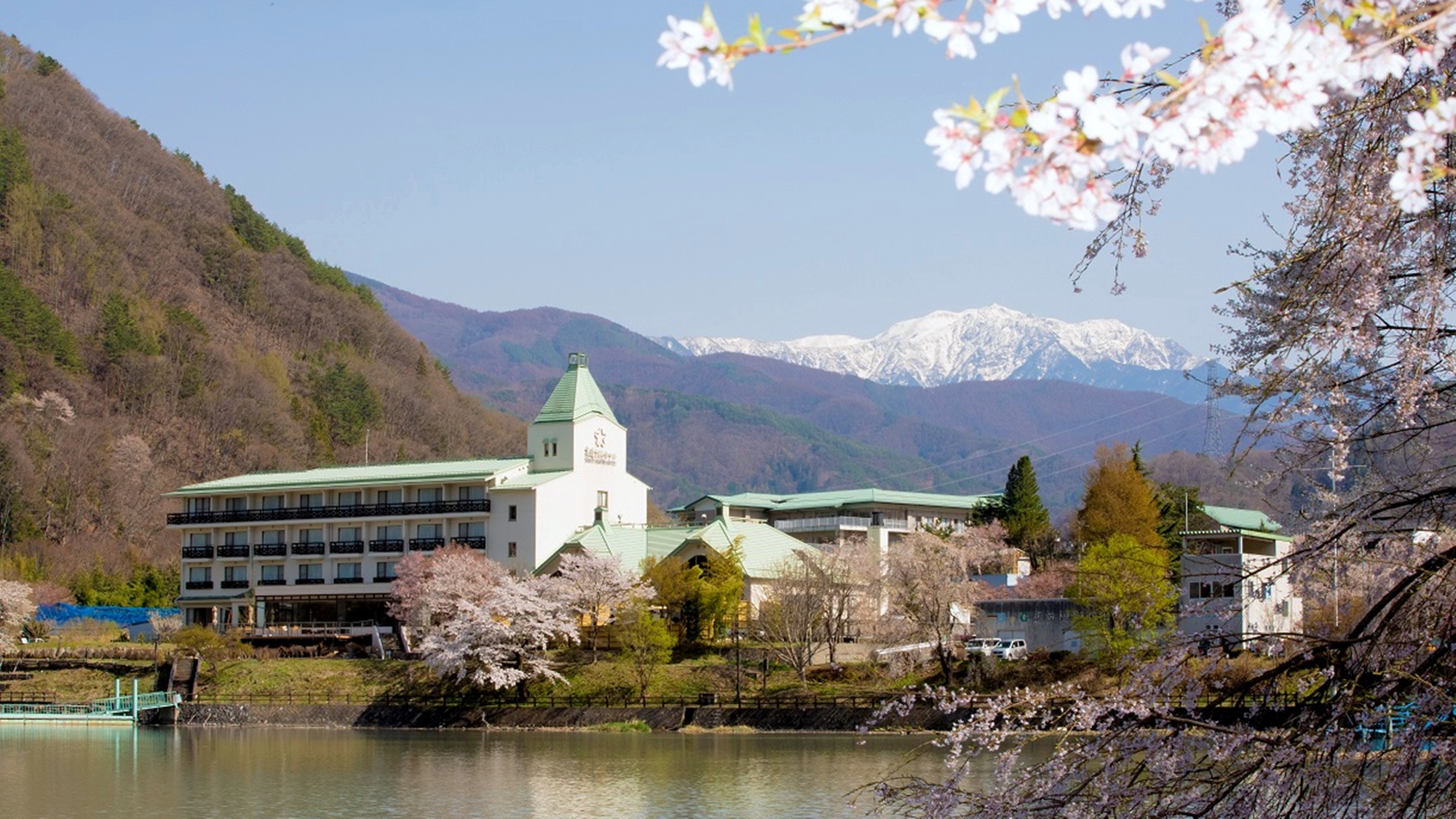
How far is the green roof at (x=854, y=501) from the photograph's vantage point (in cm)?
7569

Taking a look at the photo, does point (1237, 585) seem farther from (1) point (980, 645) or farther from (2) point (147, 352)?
(2) point (147, 352)

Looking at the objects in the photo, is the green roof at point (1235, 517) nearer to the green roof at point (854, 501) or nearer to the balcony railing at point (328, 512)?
the green roof at point (854, 501)

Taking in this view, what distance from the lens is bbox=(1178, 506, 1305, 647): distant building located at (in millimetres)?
8555

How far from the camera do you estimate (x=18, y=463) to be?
79.6 metres

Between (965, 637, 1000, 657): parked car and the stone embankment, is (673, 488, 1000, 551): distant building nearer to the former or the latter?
(965, 637, 1000, 657): parked car

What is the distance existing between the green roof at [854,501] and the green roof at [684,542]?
12.9 meters

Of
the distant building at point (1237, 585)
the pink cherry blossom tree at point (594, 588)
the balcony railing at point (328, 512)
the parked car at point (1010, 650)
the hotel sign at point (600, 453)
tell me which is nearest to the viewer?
the distant building at point (1237, 585)

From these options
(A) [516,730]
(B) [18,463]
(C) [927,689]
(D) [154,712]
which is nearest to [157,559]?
(B) [18,463]

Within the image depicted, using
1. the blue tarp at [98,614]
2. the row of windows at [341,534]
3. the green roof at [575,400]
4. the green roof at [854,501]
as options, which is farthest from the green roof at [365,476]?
the green roof at [854,501]

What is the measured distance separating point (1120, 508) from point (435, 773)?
30127mm

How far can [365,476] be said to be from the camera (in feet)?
211

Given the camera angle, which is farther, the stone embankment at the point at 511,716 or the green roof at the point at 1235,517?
the green roof at the point at 1235,517

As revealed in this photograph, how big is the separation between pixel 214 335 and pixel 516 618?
2739 inches

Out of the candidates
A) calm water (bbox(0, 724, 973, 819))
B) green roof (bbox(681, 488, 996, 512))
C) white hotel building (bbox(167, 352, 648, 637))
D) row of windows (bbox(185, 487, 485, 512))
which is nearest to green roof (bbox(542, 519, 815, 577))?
white hotel building (bbox(167, 352, 648, 637))
